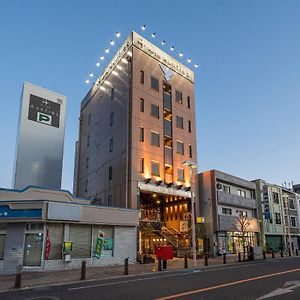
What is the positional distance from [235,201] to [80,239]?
88.7 ft

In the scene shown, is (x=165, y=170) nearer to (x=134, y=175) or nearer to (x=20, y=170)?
(x=134, y=175)

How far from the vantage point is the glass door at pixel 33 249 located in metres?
22.6

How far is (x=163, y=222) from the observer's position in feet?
138

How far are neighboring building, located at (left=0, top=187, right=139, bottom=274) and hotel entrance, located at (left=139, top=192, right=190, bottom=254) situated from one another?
8.91 m

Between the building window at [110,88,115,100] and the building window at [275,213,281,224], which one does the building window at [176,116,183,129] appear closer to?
the building window at [110,88,115,100]

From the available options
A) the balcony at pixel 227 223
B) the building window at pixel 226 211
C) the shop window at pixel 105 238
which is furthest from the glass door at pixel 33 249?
the building window at pixel 226 211

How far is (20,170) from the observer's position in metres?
38.0

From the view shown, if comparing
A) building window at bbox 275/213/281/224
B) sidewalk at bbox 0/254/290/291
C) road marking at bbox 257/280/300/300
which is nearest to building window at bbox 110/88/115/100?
sidewalk at bbox 0/254/290/291

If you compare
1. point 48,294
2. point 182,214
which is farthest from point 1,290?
point 182,214

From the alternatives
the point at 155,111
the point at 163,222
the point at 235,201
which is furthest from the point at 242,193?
the point at 155,111

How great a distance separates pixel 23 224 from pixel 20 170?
16.4m

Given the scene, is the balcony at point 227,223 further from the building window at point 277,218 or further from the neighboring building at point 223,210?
the building window at point 277,218

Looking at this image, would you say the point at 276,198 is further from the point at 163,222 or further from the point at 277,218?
the point at 163,222

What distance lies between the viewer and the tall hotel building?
120 feet
